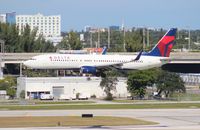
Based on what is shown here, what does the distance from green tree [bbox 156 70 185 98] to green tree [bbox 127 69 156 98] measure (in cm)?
115

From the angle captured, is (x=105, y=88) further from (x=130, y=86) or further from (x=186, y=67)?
(x=186, y=67)

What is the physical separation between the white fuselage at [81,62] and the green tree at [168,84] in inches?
242

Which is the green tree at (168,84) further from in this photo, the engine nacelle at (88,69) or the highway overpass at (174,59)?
the highway overpass at (174,59)

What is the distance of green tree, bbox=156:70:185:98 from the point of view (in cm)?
11162

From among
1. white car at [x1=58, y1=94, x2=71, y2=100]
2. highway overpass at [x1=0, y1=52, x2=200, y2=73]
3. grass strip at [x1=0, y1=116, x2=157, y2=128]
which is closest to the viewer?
grass strip at [x1=0, y1=116, x2=157, y2=128]

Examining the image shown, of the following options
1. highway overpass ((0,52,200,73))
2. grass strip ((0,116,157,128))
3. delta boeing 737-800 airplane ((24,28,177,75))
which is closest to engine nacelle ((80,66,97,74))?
delta boeing 737-800 airplane ((24,28,177,75))

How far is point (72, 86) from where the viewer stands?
112 m

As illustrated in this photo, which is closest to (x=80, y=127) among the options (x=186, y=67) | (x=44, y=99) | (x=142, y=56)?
(x=44, y=99)

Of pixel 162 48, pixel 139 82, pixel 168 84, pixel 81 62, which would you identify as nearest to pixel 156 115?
pixel 139 82

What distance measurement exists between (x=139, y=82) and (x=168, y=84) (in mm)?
4520

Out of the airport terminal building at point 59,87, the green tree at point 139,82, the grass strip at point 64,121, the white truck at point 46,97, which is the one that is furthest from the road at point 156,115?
the airport terminal building at point 59,87

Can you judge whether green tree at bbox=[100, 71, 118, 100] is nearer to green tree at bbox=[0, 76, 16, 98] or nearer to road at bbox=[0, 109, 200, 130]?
green tree at bbox=[0, 76, 16, 98]

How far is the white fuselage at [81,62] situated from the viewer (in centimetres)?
11512

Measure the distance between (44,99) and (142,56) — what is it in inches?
895
